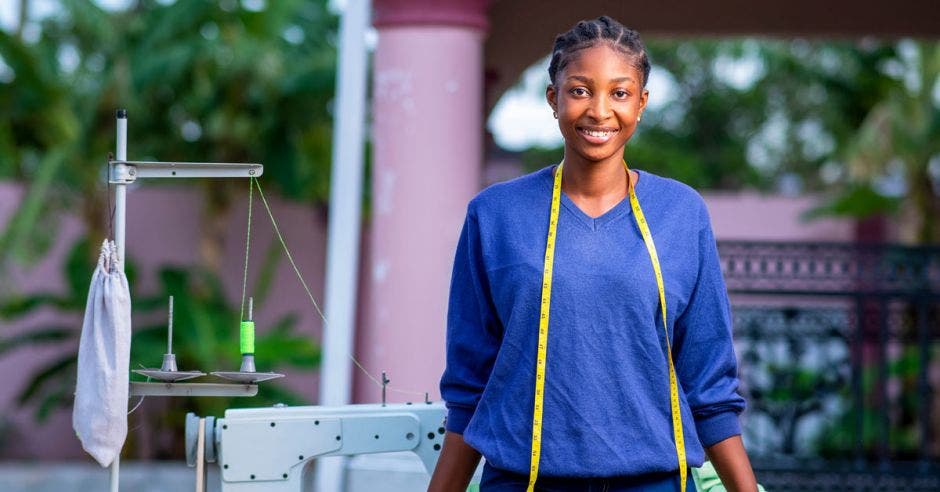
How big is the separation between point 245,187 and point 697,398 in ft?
30.7

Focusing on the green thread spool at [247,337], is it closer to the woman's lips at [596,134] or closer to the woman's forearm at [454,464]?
Answer: the woman's forearm at [454,464]

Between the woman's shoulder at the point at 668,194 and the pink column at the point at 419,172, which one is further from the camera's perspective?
the pink column at the point at 419,172

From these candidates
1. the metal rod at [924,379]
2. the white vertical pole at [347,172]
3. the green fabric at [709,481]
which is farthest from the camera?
the metal rod at [924,379]

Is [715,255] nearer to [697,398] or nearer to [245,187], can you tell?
[697,398]

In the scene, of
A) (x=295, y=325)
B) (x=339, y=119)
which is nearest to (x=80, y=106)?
(x=295, y=325)

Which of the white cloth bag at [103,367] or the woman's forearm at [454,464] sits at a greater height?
the white cloth bag at [103,367]

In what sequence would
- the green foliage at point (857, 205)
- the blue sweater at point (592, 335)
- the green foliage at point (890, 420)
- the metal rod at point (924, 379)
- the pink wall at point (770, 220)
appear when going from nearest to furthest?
the blue sweater at point (592, 335), the metal rod at point (924, 379), the green foliage at point (890, 420), the green foliage at point (857, 205), the pink wall at point (770, 220)

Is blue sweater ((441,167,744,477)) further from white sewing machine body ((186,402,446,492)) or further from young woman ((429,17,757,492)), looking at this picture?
white sewing machine body ((186,402,446,492))

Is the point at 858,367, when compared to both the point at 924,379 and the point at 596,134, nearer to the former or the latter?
the point at 924,379

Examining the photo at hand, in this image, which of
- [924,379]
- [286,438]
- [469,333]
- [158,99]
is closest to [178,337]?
[158,99]

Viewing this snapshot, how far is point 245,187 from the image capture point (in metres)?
11.5

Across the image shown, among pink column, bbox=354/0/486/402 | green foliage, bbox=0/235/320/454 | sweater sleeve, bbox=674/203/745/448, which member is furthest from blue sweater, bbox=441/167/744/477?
green foliage, bbox=0/235/320/454

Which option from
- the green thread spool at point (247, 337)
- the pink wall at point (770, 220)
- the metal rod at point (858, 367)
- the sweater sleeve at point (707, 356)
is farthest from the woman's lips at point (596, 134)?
the pink wall at point (770, 220)

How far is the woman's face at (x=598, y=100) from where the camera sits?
241 cm
